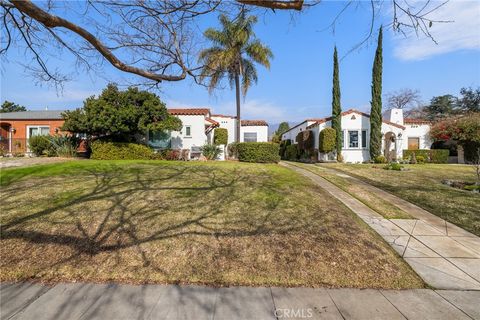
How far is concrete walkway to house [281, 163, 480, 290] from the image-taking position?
13.1 ft

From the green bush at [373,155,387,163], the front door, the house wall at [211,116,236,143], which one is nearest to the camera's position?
the green bush at [373,155,387,163]

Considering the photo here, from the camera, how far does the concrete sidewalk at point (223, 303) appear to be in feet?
10.1

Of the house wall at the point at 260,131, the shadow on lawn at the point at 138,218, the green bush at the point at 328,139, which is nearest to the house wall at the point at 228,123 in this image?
the house wall at the point at 260,131

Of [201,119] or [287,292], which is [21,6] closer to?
[287,292]

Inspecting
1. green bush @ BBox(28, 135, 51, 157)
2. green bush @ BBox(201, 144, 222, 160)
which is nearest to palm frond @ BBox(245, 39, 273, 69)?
green bush @ BBox(201, 144, 222, 160)

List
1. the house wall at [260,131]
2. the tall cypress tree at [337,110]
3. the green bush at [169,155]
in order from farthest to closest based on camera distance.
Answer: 1. the house wall at [260,131]
2. the tall cypress tree at [337,110]
3. the green bush at [169,155]

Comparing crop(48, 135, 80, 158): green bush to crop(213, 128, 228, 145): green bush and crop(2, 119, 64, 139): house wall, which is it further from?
crop(213, 128, 228, 145): green bush

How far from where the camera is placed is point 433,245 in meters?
5.07

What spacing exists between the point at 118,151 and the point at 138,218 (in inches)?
456

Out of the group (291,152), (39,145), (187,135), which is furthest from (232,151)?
(39,145)

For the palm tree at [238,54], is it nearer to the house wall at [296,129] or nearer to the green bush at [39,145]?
the house wall at [296,129]

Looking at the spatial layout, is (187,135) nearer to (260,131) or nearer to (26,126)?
(260,131)

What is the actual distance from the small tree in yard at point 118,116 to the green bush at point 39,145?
2539 millimetres

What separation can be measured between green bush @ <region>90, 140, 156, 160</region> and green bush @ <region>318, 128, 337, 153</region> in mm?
13485
